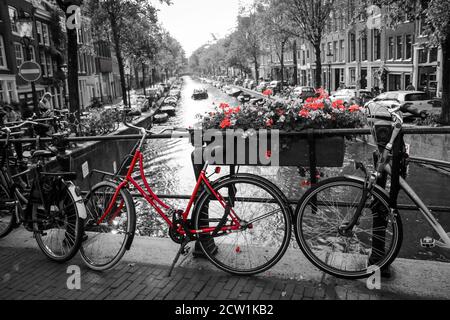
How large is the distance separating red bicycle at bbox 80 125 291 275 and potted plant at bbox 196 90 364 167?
0.31m

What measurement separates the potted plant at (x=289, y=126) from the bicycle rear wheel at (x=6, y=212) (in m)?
2.30

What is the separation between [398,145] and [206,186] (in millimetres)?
1472

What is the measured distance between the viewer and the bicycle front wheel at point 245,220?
3322 mm

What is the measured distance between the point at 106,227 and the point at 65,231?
1.30 ft

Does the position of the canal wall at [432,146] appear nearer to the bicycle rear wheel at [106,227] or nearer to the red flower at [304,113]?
the red flower at [304,113]

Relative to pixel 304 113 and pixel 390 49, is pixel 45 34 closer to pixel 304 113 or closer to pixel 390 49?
pixel 390 49

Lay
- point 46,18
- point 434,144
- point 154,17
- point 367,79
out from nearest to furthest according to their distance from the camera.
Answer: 1. point 434,144
2. point 154,17
3. point 46,18
4. point 367,79

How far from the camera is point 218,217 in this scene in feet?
11.5

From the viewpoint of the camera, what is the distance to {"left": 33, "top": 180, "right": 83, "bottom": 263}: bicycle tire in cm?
370

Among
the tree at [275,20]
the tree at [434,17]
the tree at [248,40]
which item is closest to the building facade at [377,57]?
the tree at [275,20]

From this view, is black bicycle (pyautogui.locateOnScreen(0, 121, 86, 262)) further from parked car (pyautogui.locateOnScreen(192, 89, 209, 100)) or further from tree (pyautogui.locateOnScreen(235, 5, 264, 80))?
tree (pyautogui.locateOnScreen(235, 5, 264, 80))
